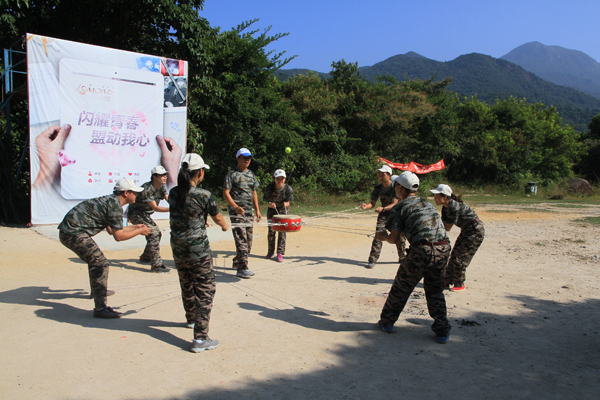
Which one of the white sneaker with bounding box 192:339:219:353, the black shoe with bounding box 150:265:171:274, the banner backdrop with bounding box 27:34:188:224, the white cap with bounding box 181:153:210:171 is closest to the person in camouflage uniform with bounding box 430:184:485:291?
the white cap with bounding box 181:153:210:171

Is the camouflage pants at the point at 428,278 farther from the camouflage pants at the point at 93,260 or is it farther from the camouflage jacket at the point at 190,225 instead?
the camouflage pants at the point at 93,260

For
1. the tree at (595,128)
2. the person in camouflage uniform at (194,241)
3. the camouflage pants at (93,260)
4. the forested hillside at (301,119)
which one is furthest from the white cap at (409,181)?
the tree at (595,128)

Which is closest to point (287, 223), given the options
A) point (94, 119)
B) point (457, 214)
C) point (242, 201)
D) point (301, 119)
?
point (242, 201)

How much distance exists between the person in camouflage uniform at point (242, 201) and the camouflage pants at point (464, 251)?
3175 mm

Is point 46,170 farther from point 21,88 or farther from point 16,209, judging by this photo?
point 21,88

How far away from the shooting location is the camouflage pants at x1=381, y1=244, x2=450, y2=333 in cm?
454

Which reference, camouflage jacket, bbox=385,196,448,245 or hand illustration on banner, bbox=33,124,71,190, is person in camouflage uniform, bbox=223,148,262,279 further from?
hand illustration on banner, bbox=33,124,71,190

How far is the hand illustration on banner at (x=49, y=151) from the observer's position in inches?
431

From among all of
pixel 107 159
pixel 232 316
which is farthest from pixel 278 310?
pixel 107 159

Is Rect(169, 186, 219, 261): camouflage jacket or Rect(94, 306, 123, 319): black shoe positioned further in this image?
Rect(94, 306, 123, 319): black shoe

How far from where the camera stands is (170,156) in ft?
43.0

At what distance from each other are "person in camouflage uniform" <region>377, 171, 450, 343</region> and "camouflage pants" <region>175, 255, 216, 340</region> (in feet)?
6.46

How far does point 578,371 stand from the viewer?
12.9 feet

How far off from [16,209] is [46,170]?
6.00ft
